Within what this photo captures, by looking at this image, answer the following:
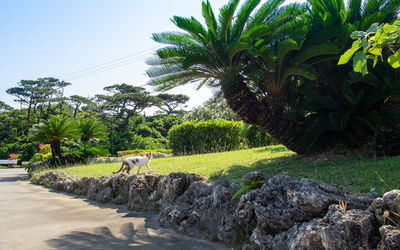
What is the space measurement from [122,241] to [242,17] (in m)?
5.47

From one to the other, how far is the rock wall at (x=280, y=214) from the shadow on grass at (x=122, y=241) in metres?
0.33

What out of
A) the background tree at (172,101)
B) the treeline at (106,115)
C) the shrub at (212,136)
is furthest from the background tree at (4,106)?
the shrub at (212,136)

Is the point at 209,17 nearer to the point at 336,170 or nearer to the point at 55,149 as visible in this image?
the point at 336,170

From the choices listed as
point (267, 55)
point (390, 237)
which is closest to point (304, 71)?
point (267, 55)

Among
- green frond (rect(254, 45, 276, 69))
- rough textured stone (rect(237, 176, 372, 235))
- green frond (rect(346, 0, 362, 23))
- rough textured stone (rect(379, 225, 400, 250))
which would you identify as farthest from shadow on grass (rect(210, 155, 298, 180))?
green frond (rect(346, 0, 362, 23))

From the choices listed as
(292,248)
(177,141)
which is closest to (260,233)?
(292,248)

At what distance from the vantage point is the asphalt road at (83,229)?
4773 millimetres

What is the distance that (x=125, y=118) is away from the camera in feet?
128

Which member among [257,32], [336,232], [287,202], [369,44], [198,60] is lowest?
[336,232]

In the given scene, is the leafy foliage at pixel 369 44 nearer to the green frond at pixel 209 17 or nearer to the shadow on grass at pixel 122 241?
the shadow on grass at pixel 122 241

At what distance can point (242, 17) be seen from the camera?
24.2 ft

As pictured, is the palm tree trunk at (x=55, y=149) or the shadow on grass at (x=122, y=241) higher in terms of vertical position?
the palm tree trunk at (x=55, y=149)

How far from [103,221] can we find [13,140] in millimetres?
35850

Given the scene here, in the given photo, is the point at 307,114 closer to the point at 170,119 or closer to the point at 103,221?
the point at 103,221
